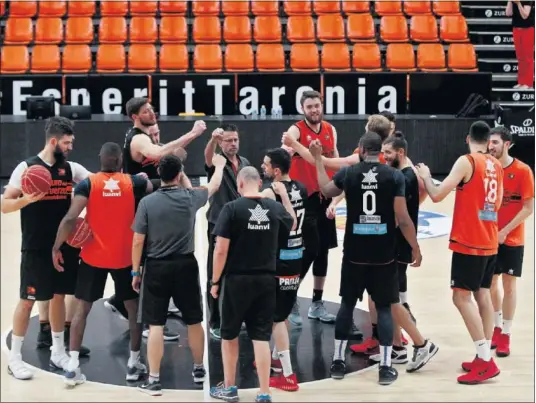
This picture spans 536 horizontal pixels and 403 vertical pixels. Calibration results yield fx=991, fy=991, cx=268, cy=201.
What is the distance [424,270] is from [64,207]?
182 inches

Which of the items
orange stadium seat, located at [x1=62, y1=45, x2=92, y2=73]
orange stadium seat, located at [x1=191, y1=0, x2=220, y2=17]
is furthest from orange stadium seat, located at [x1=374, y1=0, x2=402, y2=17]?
orange stadium seat, located at [x1=62, y1=45, x2=92, y2=73]

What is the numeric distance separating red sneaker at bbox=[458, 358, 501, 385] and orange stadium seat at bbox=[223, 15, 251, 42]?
36.9ft

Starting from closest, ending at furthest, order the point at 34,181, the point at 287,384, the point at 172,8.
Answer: the point at 287,384
the point at 34,181
the point at 172,8

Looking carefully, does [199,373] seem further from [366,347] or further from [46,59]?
[46,59]

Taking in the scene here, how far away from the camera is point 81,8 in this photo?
18.2 metres

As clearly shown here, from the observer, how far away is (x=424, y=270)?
35.3 ft

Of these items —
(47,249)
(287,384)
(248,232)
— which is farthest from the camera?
(47,249)

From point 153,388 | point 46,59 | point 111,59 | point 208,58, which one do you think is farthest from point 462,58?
point 153,388

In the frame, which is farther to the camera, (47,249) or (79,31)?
(79,31)

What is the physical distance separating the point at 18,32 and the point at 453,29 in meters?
7.86

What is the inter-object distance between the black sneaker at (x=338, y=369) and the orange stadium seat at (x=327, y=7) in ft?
39.3

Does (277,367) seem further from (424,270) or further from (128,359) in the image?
(424,270)

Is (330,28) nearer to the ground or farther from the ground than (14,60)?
farther from the ground

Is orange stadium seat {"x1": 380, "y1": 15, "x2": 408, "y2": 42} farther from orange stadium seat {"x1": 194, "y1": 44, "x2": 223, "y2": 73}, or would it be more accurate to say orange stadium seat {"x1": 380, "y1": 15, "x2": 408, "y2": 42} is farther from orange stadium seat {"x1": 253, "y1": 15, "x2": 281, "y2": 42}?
orange stadium seat {"x1": 194, "y1": 44, "x2": 223, "y2": 73}
